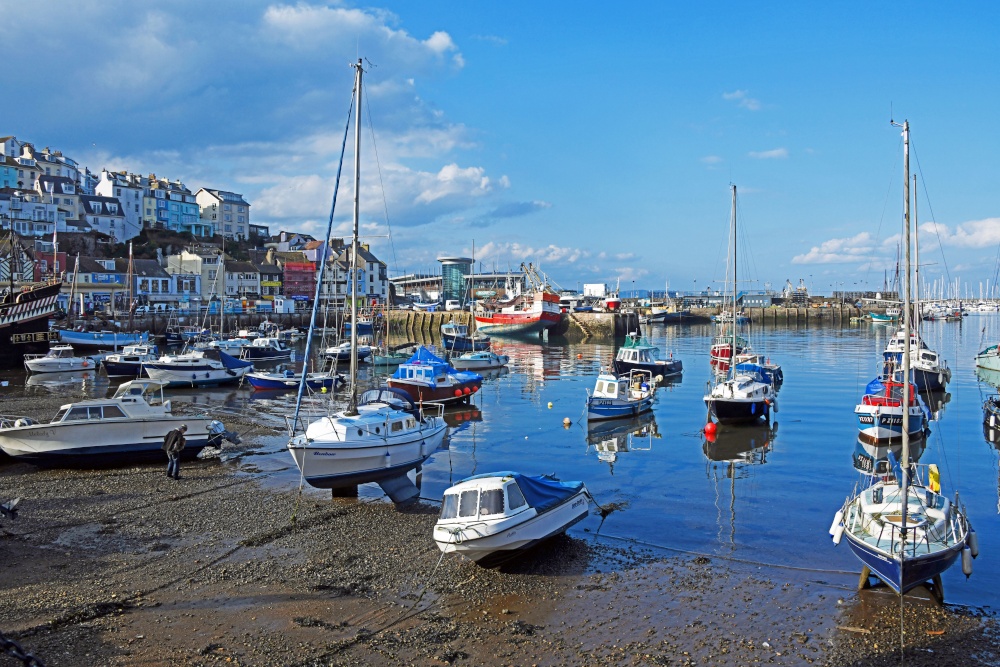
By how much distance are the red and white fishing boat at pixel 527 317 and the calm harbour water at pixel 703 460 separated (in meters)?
47.8

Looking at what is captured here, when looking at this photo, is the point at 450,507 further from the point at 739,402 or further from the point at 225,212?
the point at 225,212

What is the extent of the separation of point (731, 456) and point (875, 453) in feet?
17.1

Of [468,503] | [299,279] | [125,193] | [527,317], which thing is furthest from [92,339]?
[125,193]

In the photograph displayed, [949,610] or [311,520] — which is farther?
[311,520]

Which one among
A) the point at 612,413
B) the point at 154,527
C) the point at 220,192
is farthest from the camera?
the point at 220,192

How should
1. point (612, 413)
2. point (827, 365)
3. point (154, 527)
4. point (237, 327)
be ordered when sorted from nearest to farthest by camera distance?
point (154, 527), point (612, 413), point (827, 365), point (237, 327)

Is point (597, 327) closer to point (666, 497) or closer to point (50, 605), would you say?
point (666, 497)

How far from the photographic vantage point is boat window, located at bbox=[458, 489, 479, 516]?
15.0 metres

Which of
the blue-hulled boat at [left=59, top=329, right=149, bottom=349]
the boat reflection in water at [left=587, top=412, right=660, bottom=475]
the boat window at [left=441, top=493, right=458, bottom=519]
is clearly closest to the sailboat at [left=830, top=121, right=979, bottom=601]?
the boat window at [left=441, top=493, right=458, bottom=519]

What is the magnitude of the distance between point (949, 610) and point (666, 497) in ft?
28.0

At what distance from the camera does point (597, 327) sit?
4087 inches

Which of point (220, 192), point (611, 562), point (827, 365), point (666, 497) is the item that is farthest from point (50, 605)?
point (220, 192)

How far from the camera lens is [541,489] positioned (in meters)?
16.4

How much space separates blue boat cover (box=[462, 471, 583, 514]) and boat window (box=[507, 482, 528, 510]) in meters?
0.13
